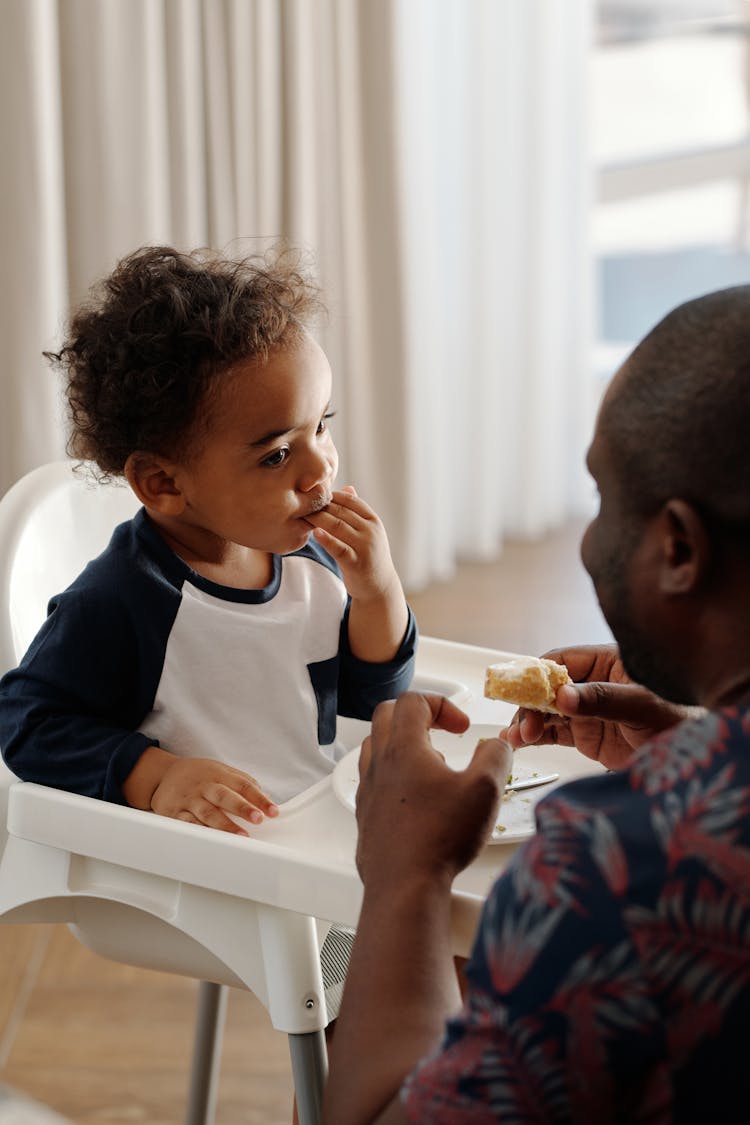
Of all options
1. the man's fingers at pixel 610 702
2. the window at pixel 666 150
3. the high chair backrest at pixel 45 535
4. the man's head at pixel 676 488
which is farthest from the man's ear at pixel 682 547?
the window at pixel 666 150

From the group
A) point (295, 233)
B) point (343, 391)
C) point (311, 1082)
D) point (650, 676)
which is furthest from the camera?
point (343, 391)

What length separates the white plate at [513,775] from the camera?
1.02 meters

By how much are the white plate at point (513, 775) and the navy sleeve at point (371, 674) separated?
13 centimetres

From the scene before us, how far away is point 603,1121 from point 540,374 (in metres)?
3.37

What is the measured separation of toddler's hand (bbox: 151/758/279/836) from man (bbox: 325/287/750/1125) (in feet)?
0.77

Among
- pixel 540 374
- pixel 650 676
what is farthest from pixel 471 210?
pixel 650 676

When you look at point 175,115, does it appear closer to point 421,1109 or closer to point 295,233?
point 295,233

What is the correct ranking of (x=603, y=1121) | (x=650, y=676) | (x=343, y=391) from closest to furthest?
(x=603, y=1121) < (x=650, y=676) < (x=343, y=391)

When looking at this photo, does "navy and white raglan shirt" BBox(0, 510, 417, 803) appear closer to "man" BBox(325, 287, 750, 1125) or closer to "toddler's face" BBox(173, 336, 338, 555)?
"toddler's face" BBox(173, 336, 338, 555)

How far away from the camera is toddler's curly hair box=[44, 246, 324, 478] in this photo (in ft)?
4.07

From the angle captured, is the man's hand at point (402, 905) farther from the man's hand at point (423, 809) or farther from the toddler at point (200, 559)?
the toddler at point (200, 559)

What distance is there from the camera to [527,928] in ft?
2.06

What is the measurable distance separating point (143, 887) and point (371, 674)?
36 centimetres

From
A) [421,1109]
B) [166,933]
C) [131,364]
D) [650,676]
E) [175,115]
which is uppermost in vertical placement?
[175,115]
